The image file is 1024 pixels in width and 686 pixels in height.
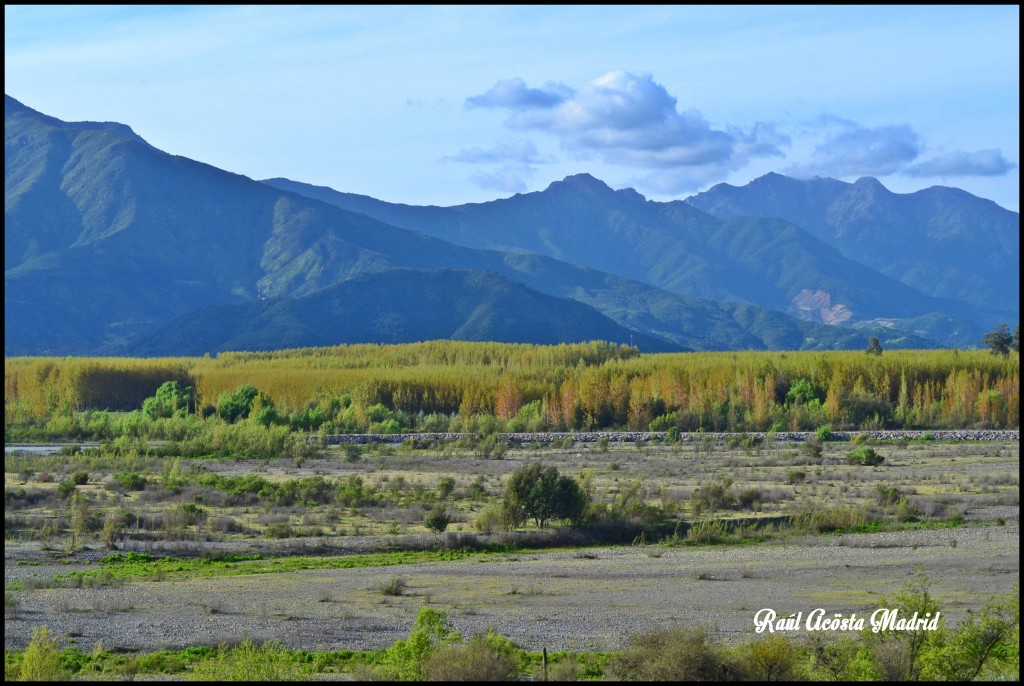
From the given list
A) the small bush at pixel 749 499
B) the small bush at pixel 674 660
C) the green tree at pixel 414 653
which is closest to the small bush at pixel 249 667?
the green tree at pixel 414 653

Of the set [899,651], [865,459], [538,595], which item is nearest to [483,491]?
[538,595]

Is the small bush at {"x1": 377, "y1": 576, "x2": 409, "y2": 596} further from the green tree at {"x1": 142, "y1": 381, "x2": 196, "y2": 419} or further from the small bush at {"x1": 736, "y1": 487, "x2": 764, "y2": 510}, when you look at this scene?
the green tree at {"x1": 142, "y1": 381, "x2": 196, "y2": 419}

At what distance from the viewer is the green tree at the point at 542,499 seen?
1196 inches

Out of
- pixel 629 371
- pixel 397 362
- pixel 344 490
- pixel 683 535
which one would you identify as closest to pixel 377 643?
pixel 683 535

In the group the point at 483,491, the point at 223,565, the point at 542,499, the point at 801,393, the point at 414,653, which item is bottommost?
the point at 223,565

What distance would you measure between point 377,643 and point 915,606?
7.34 meters

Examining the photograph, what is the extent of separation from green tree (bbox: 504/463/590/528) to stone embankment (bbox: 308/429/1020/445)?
29.8 metres

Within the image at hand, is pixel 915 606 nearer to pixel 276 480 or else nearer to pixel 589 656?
pixel 589 656

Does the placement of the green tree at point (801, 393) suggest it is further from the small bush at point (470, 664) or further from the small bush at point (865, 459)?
the small bush at point (470, 664)

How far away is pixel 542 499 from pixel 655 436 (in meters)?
34.7

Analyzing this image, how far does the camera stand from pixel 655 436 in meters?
64.4

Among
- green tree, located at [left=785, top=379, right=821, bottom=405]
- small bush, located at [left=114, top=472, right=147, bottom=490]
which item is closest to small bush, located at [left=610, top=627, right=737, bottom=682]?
small bush, located at [left=114, top=472, right=147, bottom=490]

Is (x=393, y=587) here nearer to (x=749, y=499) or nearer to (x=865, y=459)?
(x=749, y=499)

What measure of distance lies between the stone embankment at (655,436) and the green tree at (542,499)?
29.8 meters
